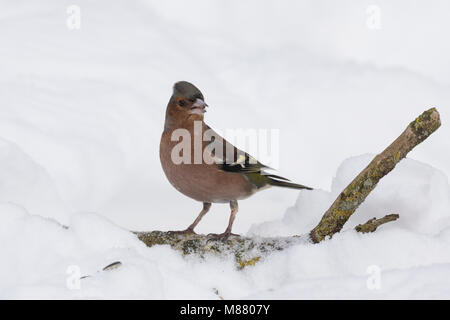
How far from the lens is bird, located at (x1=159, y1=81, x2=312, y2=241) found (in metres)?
4.59

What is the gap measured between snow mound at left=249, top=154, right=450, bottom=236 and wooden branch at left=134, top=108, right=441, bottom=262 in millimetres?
307

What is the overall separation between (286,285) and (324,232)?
681mm

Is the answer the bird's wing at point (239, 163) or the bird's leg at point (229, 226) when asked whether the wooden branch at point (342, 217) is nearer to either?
the bird's leg at point (229, 226)

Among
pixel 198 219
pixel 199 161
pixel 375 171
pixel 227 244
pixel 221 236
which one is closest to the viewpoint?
pixel 375 171

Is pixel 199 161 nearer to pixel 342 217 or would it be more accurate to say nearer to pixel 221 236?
pixel 221 236

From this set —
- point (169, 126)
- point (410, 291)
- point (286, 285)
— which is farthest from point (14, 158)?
point (410, 291)

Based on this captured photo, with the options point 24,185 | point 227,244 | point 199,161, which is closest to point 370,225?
point 227,244

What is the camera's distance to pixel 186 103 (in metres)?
4.65

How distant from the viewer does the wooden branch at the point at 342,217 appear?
160 inches

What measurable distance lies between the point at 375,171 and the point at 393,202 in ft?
1.74

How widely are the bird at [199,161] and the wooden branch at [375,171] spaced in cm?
70

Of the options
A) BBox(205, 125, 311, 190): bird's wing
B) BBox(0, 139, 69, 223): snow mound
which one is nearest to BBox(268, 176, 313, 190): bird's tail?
BBox(205, 125, 311, 190): bird's wing
